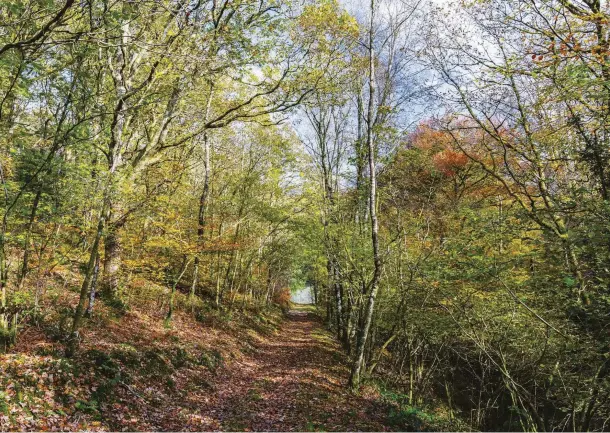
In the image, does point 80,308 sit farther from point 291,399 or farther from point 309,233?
point 309,233

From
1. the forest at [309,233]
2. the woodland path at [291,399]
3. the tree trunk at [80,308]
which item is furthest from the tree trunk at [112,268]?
the tree trunk at [80,308]

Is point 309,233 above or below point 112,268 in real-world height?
above

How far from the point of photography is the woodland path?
7.81 metres

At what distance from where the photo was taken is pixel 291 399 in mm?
9430

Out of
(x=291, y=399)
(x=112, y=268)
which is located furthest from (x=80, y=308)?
(x=291, y=399)

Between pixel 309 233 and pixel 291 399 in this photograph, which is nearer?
pixel 291 399

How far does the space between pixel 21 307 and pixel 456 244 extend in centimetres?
939

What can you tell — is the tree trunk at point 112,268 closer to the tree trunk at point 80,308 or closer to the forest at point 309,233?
the forest at point 309,233

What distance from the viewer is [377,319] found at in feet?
39.4

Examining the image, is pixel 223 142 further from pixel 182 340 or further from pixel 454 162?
pixel 454 162

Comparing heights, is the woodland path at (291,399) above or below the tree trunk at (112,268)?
below

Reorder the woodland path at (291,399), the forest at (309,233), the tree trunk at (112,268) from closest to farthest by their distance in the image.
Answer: the forest at (309,233)
the woodland path at (291,399)
the tree trunk at (112,268)

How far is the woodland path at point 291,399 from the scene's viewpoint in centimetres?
781

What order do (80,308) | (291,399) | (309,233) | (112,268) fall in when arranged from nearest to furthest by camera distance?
(80,308) < (291,399) < (112,268) < (309,233)
